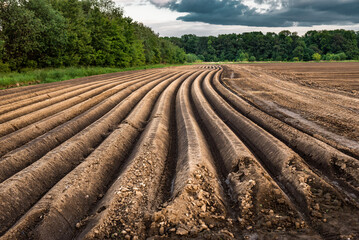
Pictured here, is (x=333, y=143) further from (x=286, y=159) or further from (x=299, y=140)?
(x=286, y=159)

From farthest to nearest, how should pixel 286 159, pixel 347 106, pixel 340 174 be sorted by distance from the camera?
pixel 347 106
pixel 286 159
pixel 340 174

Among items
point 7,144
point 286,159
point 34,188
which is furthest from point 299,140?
point 7,144

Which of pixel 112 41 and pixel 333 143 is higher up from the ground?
pixel 112 41

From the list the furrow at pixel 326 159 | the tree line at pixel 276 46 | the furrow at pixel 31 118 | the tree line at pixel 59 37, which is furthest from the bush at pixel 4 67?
the tree line at pixel 276 46

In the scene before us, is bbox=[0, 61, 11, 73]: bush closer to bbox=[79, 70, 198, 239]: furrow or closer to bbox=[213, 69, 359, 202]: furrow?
bbox=[79, 70, 198, 239]: furrow

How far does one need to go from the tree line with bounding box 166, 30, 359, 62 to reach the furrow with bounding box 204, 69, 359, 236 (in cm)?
9388

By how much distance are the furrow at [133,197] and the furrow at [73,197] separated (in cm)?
32

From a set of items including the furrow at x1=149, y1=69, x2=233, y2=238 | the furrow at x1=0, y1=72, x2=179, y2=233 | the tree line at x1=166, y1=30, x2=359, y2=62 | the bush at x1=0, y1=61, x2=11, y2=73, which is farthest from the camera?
the tree line at x1=166, y1=30, x2=359, y2=62

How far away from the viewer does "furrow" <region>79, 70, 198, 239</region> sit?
3.05 metres

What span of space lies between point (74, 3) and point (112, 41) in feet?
26.0

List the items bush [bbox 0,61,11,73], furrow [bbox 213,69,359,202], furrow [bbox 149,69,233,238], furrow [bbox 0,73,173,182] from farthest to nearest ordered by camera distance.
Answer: bush [bbox 0,61,11,73]
furrow [bbox 0,73,173,182]
furrow [bbox 213,69,359,202]
furrow [bbox 149,69,233,238]

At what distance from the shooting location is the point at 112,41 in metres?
37.5

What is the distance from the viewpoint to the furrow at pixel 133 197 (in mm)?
3054

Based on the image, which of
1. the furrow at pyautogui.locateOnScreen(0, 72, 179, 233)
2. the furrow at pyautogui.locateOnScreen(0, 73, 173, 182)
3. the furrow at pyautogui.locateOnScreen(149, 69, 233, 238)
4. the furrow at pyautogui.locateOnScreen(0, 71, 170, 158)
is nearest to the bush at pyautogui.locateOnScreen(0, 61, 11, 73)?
the furrow at pyautogui.locateOnScreen(0, 71, 170, 158)
